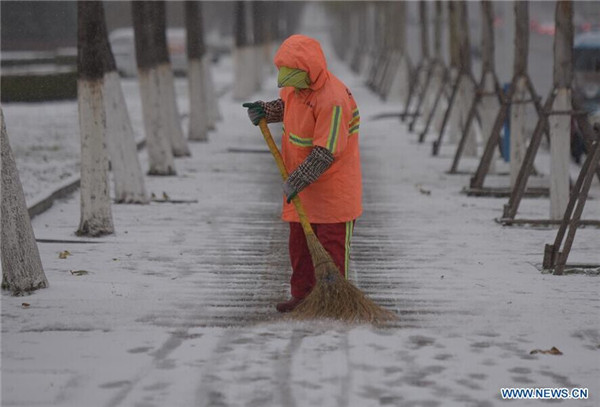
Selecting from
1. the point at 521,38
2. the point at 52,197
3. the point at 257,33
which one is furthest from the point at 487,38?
the point at 257,33

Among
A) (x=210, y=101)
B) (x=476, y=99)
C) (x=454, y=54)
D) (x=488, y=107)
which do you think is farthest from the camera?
(x=210, y=101)

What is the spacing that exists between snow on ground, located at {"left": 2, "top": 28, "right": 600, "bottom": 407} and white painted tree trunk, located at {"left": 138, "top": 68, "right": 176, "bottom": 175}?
2224 mm

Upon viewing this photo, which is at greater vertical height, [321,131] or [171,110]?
[321,131]

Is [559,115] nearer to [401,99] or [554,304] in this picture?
[554,304]

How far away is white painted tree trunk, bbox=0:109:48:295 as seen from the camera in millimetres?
7688

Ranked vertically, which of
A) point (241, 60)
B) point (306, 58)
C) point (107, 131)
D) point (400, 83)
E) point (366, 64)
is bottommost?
point (366, 64)

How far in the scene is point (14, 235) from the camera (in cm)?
773

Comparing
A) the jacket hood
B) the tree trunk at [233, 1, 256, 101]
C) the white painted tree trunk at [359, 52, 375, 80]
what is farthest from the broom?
the white painted tree trunk at [359, 52, 375, 80]

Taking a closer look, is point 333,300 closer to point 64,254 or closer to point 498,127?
point 64,254

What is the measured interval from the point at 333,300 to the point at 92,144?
367cm

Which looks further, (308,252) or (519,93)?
(519,93)

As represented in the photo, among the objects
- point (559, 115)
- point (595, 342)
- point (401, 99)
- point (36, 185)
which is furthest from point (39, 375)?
point (401, 99)

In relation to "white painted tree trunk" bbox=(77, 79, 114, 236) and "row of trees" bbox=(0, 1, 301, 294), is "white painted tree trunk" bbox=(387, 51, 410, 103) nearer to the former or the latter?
"row of trees" bbox=(0, 1, 301, 294)

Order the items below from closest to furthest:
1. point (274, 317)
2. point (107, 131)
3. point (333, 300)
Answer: point (333, 300) < point (274, 317) < point (107, 131)
